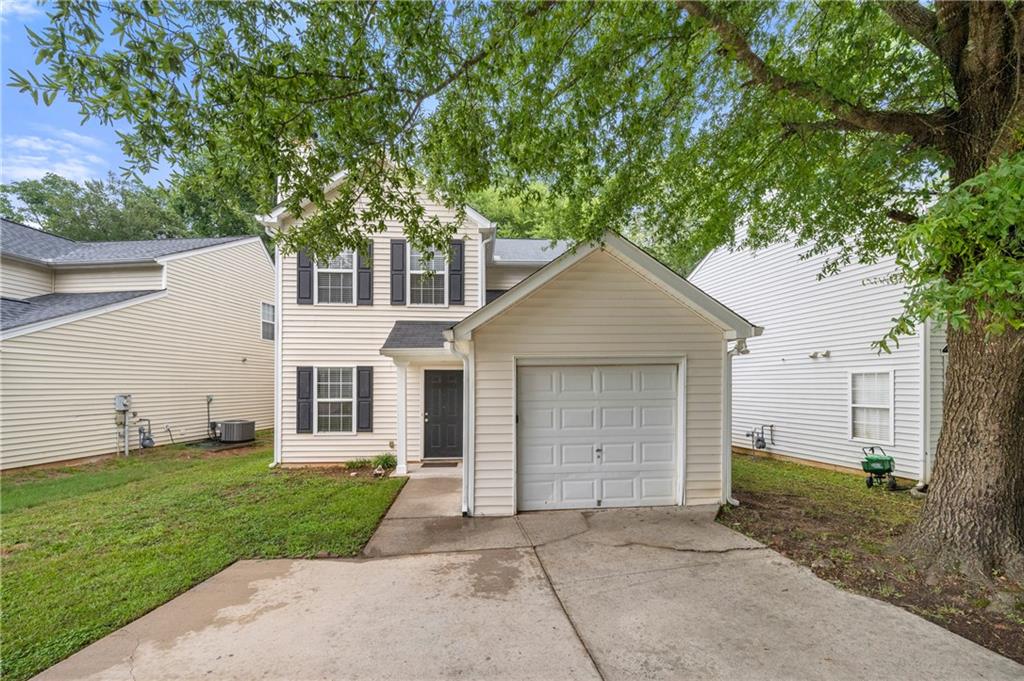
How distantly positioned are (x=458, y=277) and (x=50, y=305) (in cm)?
1112

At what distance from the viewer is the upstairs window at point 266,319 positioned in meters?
16.8

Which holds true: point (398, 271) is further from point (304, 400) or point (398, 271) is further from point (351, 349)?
point (304, 400)

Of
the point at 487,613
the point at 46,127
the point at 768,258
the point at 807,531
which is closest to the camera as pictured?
the point at 487,613

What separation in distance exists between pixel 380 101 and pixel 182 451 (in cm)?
1220

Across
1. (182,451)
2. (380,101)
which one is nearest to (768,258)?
(380,101)

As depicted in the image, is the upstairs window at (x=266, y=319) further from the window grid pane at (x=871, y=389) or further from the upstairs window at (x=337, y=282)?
the window grid pane at (x=871, y=389)

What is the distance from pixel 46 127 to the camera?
10.7 meters

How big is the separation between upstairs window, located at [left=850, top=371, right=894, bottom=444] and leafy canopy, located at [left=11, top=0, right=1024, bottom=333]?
378cm

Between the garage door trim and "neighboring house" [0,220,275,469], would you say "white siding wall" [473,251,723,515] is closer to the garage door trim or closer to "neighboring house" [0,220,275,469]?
the garage door trim

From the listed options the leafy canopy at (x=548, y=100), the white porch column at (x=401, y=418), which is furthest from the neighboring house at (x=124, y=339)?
the leafy canopy at (x=548, y=100)

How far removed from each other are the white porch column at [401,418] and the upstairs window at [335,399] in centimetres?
156

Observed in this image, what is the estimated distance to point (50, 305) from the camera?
11633 millimetres

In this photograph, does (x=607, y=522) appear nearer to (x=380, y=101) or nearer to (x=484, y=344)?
(x=484, y=344)

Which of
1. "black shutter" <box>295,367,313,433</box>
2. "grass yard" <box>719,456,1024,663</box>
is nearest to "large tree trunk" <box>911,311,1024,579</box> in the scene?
"grass yard" <box>719,456,1024,663</box>
